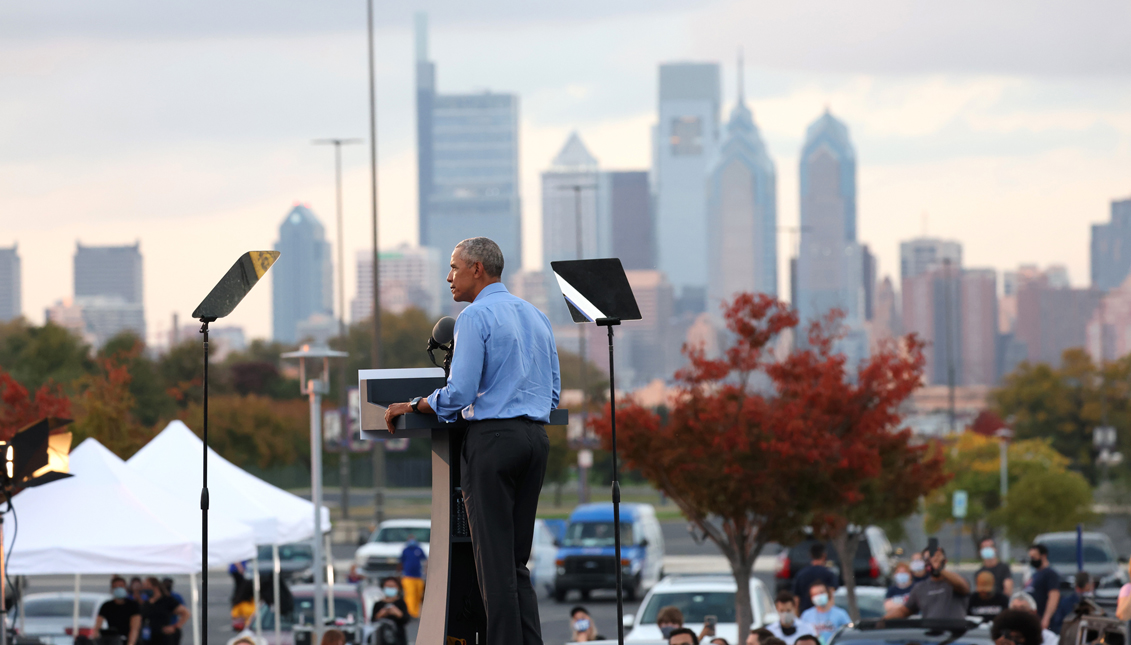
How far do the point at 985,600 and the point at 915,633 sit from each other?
3.93 meters

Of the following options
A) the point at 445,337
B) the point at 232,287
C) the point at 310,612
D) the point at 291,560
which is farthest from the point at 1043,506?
the point at 445,337

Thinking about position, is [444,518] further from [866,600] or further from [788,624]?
[866,600]

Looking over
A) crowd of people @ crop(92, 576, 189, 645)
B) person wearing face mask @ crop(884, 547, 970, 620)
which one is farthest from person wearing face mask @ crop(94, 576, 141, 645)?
person wearing face mask @ crop(884, 547, 970, 620)

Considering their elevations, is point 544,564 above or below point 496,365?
below

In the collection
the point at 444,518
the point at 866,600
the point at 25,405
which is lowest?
the point at 866,600

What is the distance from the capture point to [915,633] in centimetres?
976

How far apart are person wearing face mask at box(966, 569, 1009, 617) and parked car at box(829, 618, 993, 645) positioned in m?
3.06

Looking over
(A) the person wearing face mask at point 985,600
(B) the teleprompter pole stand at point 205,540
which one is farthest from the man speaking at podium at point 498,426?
(A) the person wearing face mask at point 985,600

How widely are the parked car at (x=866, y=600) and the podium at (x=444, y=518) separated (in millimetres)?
14792

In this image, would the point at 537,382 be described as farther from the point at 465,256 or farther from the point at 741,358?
the point at 741,358

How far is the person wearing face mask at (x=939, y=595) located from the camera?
12.0m

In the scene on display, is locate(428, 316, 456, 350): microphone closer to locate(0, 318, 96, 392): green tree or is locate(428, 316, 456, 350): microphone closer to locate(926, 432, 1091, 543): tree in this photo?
locate(926, 432, 1091, 543): tree

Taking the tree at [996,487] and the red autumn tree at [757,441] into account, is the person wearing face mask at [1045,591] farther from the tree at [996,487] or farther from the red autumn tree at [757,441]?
the tree at [996,487]

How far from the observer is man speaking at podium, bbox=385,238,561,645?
601 cm
